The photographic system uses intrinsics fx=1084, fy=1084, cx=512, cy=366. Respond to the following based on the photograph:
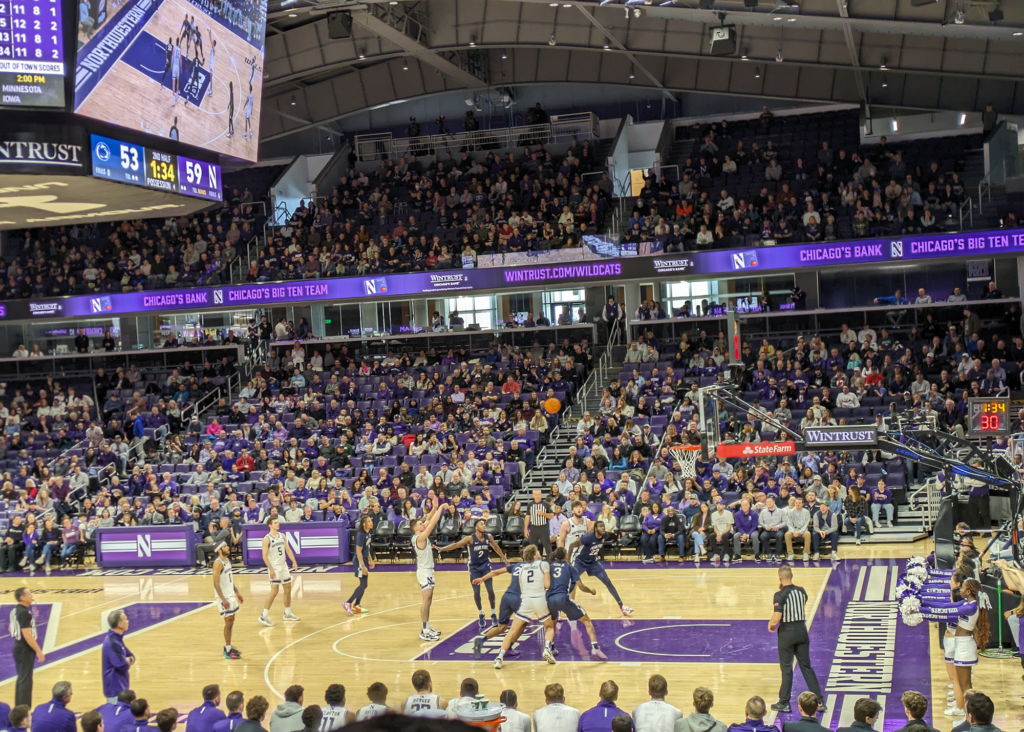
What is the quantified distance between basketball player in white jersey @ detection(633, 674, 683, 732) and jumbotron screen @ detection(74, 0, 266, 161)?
996cm

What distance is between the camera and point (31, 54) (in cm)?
1324

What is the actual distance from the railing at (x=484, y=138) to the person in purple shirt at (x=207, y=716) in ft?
106

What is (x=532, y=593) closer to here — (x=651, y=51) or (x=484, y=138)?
(x=651, y=51)

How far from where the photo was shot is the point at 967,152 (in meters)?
33.7

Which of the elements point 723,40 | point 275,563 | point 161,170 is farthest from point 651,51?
point 275,563

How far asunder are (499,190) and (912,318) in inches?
540

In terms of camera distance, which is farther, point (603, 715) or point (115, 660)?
point (115, 660)

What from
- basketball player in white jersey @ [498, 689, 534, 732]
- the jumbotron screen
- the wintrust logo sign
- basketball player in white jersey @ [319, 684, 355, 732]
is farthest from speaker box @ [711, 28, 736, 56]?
basketball player in white jersey @ [319, 684, 355, 732]

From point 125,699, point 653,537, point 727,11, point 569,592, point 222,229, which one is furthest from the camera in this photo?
point 222,229

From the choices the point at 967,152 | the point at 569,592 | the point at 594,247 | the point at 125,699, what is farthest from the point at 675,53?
the point at 125,699

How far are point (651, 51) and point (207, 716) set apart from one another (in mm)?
28255

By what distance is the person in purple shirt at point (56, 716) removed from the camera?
371 inches

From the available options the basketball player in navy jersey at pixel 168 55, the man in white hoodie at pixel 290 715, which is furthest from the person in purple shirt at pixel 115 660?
the basketball player in navy jersey at pixel 168 55

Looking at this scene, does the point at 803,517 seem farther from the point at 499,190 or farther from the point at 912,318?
the point at 499,190
